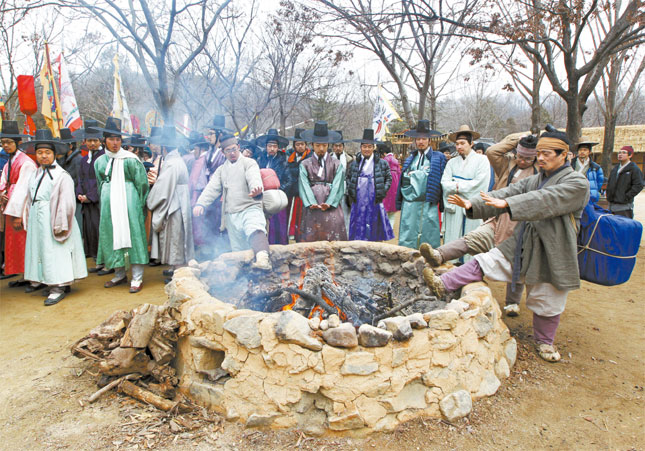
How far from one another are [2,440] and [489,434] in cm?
310

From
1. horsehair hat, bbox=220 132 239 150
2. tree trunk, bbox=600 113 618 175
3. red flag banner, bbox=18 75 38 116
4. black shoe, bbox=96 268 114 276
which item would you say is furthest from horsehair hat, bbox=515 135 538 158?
red flag banner, bbox=18 75 38 116

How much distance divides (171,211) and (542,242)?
422cm

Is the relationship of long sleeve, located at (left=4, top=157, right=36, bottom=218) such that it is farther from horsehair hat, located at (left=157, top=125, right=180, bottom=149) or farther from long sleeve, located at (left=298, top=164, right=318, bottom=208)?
long sleeve, located at (left=298, top=164, right=318, bottom=208)

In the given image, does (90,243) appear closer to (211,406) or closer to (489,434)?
(211,406)

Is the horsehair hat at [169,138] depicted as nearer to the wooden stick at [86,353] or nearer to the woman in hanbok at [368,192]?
the woman in hanbok at [368,192]

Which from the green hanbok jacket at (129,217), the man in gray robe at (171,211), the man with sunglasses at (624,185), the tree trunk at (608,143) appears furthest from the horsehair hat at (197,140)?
the tree trunk at (608,143)

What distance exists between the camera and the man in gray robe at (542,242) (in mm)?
2969

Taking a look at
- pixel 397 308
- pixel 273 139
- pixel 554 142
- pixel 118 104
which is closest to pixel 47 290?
pixel 273 139

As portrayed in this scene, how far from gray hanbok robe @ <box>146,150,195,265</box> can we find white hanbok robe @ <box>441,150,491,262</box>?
134 inches

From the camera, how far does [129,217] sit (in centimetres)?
507

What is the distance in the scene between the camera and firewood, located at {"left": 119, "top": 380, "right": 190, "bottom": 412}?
2713mm

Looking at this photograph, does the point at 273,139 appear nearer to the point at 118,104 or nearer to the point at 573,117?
the point at 118,104


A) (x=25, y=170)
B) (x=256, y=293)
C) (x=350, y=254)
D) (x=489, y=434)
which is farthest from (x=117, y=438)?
(x=25, y=170)

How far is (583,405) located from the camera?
281 cm
